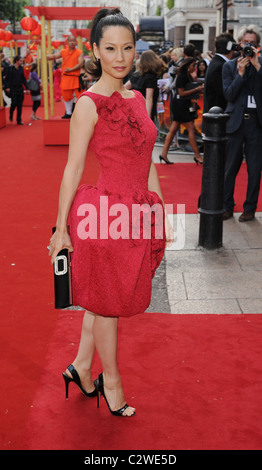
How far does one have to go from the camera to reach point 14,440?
2.54 m

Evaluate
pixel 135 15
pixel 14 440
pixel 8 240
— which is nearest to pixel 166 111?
pixel 8 240

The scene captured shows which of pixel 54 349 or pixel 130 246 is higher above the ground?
pixel 130 246

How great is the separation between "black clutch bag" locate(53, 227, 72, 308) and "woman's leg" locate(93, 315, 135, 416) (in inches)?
7.3

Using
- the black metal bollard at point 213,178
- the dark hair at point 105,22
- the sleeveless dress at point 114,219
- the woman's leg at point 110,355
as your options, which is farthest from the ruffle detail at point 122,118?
the black metal bollard at point 213,178

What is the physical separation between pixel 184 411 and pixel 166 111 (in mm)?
9443

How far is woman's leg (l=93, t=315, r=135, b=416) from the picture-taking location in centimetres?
258

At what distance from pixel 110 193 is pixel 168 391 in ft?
3.66

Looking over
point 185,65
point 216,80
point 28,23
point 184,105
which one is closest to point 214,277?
point 216,80

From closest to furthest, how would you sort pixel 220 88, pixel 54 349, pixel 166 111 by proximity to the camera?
pixel 54 349
pixel 220 88
pixel 166 111

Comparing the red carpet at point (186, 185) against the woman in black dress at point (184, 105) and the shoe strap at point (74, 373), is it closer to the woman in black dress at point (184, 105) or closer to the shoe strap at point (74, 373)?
the woman in black dress at point (184, 105)

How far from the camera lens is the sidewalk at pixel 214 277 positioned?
403 cm

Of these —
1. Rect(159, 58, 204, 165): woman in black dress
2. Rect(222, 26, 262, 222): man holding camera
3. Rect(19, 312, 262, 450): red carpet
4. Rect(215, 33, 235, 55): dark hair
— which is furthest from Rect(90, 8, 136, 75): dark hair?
Rect(159, 58, 204, 165): woman in black dress

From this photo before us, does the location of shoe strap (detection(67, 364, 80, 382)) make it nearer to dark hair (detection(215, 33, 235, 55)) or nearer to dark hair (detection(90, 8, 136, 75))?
dark hair (detection(90, 8, 136, 75))
